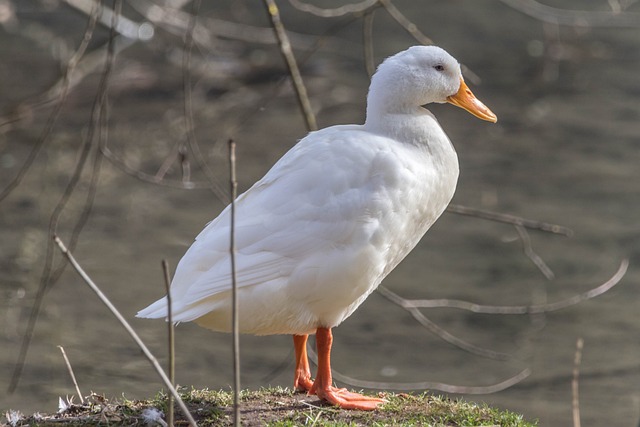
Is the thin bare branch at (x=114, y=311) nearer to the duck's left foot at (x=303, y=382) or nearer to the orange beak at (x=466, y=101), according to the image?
the duck's left foot at (x=303, y=382)

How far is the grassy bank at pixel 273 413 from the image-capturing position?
4824mm

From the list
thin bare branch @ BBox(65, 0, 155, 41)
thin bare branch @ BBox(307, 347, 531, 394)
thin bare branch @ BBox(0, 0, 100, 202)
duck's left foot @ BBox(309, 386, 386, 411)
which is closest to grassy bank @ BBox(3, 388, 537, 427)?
duck's left foot @ BBox(309, 386, 386, 411)

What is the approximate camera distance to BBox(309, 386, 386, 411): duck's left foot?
Result: 502cm

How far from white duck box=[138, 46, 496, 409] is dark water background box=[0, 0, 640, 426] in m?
1.31

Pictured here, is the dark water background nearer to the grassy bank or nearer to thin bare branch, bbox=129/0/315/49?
A: thin bare branch, bbox=129/0/315/49

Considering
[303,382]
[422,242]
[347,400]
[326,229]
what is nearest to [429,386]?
[303,382]

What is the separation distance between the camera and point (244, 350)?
10.2m

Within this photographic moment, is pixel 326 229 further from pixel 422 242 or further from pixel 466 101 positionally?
pixel 422 242

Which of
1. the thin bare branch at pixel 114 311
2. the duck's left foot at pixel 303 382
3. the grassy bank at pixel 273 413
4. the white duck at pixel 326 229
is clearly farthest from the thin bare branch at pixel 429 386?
the thin bare branch at pixel 114 311

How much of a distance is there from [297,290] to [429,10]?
50.0ft

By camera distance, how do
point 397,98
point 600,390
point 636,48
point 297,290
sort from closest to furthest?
point 297,290, point 397,98, point 600,390, point 636,48

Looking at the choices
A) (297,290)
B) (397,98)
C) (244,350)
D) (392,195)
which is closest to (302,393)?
(297,290)

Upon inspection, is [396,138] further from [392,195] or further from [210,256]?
[210,256]

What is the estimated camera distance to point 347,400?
16.6 feet
